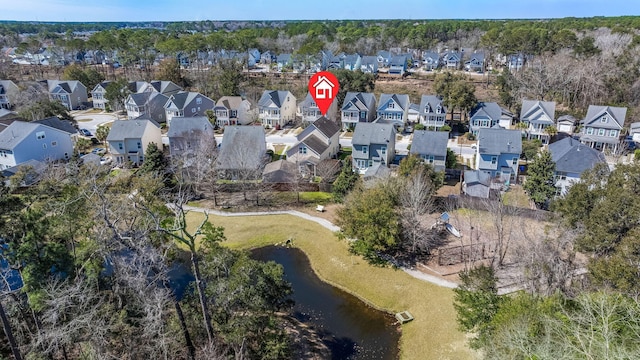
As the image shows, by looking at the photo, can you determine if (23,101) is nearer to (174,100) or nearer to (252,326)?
(174,100)

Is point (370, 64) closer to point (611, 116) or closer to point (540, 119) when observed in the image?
point (540, 119)

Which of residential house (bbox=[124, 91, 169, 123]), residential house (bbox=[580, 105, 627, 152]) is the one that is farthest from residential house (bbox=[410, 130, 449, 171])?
residential house (bbox=[124, 91, 169, 123])

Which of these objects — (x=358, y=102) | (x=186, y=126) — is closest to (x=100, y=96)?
(x=186, y=126)

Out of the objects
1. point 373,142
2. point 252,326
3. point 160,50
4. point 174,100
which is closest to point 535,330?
point 252,326

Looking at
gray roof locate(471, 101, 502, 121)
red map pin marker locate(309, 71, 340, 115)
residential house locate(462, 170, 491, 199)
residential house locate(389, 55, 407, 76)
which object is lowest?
residential house locate(462, 170, 491, 199)

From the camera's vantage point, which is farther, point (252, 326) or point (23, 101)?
point (23, 101)

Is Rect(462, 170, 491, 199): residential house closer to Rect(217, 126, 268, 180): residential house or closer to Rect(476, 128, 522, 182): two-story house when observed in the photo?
Rect(476, 128, 522, 182): two-story house
